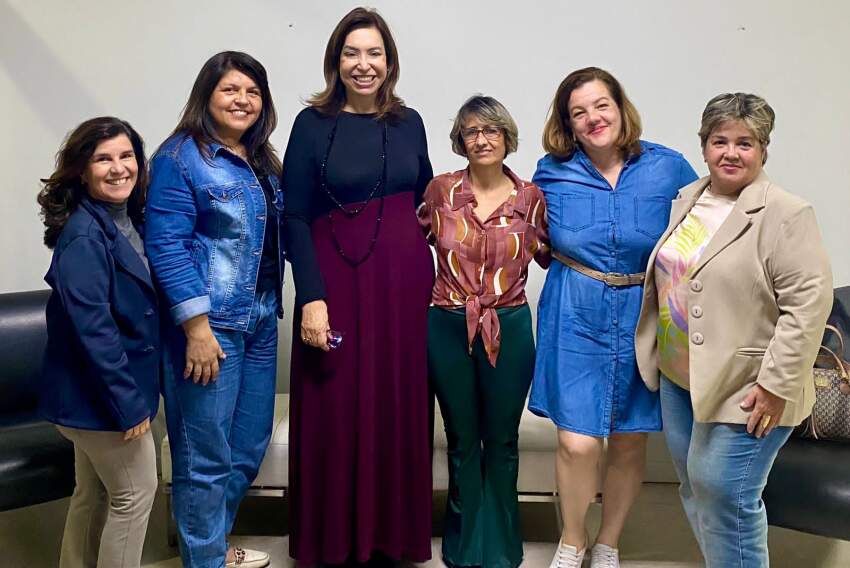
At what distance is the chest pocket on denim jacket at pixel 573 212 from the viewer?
2203 mm

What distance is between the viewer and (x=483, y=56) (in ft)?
10.7

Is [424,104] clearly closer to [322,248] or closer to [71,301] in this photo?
[322,248]

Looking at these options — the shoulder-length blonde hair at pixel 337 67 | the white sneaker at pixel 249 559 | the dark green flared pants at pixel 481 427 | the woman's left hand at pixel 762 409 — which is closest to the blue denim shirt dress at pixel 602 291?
the dark green flared pants at pixel 481 427

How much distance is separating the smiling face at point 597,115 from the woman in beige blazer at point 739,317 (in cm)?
32

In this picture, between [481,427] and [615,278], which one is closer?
[615,278]

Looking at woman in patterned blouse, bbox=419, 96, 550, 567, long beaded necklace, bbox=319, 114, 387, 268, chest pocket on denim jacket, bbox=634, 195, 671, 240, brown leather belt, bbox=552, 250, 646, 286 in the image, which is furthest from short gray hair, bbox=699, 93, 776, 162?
long beaded necklace, bbox=319, 114, 387, 268

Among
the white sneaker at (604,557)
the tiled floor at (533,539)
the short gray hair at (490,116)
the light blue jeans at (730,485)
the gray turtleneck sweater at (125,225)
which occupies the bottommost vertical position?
the tiled floor at (533,539)

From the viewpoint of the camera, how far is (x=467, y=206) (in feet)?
7.40

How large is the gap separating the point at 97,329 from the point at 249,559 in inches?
41.3

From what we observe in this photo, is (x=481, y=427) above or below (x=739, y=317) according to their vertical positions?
below

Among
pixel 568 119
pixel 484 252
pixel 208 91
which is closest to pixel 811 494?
pixel 484 252

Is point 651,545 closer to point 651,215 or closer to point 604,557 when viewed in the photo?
point 604,557

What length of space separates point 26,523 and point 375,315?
1626 millimetres

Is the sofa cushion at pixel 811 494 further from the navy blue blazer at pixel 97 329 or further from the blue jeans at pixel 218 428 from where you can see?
the navy blue blazer at pixel 97 329
